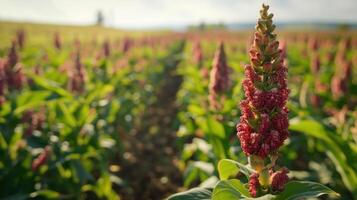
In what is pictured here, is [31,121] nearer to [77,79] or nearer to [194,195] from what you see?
[77,79]

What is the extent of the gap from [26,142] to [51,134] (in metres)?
0.74

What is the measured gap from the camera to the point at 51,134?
210 inches

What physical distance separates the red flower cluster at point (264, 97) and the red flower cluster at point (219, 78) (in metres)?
2.39

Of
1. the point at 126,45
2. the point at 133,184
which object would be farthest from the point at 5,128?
the point at 126,45

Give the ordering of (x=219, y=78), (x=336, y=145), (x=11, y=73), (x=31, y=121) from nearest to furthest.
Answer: (x=336, y=145), (x=219, y=78), (x=11, y=73), (x=31, y=121)

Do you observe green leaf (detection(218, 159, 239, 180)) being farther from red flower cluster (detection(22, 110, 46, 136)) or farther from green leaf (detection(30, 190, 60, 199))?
red flower cluster (detection(22, 110, 46, 136))

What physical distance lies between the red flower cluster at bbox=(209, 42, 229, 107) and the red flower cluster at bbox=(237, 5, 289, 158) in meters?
2.39

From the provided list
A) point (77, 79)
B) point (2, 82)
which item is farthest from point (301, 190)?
point (77, 79)

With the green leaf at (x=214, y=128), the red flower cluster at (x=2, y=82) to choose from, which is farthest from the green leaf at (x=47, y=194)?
the green leaf at (x=214, y=128)

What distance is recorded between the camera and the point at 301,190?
6.68ft

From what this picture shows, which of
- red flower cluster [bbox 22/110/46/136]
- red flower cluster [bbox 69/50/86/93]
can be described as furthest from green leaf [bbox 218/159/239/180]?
red flower cluster [bbox 69/50/86/93]

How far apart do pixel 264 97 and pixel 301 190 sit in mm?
496

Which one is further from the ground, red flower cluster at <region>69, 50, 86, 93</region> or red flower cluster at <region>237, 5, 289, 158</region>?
red flower cluster at <region>237, 5, 289, 158</region>

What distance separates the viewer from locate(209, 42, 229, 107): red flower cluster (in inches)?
178
